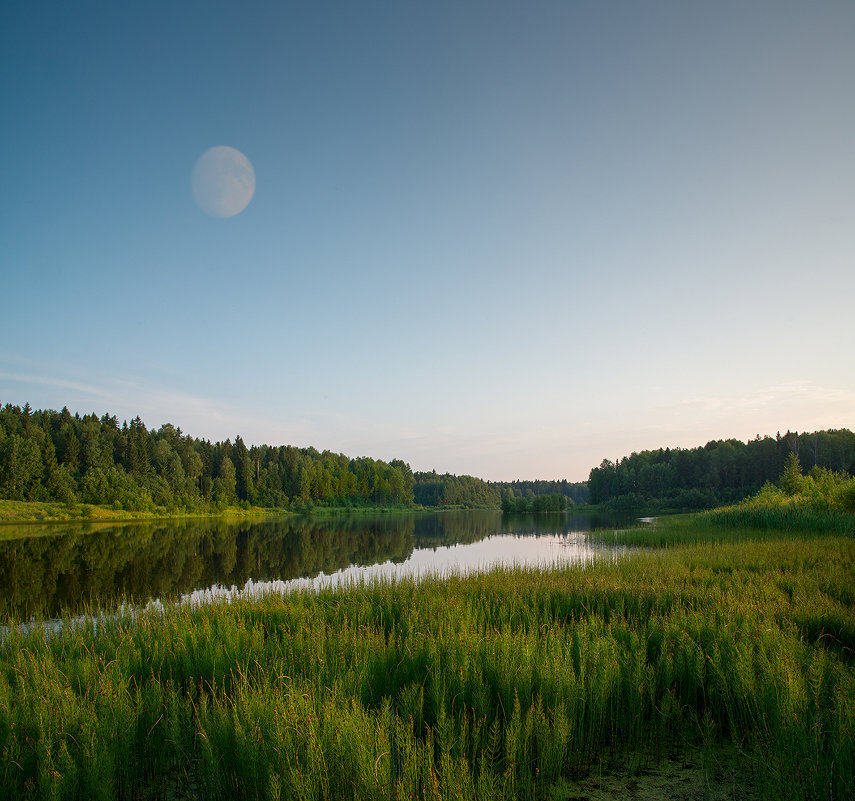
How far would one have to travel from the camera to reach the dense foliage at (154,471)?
67.1 m

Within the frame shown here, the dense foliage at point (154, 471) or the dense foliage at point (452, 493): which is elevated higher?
the dense foliage at point (154, 471)

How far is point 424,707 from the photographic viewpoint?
15.8 feet

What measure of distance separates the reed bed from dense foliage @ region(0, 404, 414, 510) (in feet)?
235

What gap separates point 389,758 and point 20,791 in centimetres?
261

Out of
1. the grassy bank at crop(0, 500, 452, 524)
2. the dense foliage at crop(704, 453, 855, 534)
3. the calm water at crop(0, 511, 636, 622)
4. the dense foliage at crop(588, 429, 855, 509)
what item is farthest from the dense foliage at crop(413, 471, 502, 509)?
the dense foliage at crop(704, 453, 855, 534)

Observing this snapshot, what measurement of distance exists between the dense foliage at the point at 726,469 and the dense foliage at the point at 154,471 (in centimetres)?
6081

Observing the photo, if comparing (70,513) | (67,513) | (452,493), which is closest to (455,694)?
(67,513)

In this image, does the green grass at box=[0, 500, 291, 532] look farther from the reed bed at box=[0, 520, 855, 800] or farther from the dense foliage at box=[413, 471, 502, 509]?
the dense foliage at box=[413, 471, 502, 509]

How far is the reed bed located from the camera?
328 cm

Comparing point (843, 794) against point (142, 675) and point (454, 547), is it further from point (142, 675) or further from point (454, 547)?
point (454, 547)

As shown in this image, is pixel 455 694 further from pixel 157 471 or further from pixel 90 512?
pixel 157 471

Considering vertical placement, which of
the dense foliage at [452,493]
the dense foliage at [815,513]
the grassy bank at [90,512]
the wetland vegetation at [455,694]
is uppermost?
the wetland vegetation at [455,694]

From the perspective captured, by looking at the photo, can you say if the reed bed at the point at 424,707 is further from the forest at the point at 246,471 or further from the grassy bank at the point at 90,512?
the forest at the point at 246,471

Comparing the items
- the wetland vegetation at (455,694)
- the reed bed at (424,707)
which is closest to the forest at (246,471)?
the wetland vegetation at (455,694)
